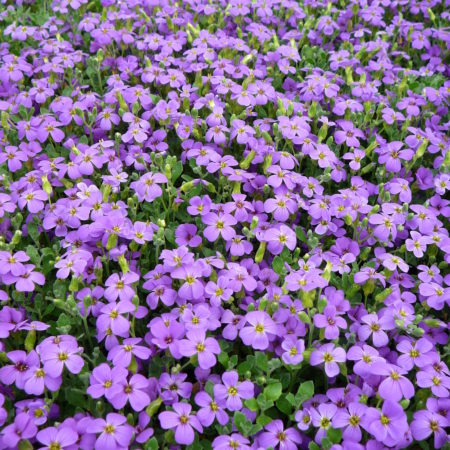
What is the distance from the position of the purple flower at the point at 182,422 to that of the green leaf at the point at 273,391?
0.32 meters

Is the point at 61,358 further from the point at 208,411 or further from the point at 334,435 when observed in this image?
the point at 334,435

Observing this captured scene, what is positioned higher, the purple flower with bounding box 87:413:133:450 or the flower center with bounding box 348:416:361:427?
the purple flower with bounding box 87:413:133:450

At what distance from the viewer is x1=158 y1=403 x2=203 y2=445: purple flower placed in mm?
2064

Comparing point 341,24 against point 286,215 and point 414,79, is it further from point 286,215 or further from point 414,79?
point 286,215

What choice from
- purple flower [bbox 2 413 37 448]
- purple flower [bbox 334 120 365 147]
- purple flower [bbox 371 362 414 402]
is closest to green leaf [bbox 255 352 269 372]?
purple flower [bbox 371 362 414 402]

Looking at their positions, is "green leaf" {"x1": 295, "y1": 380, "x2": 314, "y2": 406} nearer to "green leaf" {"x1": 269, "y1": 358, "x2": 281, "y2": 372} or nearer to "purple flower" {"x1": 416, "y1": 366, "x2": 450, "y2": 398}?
"green leaf" {"x1": 269, "y1": 358, "x2": 281, "y2": 372}

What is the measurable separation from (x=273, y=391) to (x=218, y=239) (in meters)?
0.94

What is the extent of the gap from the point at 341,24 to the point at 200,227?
2.86m

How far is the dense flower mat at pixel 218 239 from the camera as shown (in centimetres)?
219

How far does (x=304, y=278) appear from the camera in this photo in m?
2.49

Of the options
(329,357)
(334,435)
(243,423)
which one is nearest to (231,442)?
(243,423)

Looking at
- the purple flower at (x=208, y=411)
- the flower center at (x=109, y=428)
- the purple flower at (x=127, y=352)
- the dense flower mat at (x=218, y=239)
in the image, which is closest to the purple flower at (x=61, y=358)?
the dense flower mat at (x=218, y=239)

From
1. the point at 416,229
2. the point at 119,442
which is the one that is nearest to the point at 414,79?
the point at 416,229

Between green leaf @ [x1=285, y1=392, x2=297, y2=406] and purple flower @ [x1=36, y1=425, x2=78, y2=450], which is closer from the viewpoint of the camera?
purple flower @ [x1=36, y1=425, x2=78, y2=450]
